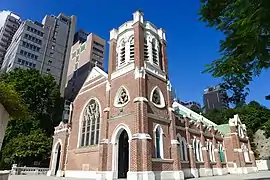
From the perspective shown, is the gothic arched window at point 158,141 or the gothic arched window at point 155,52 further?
the gothic arched window at point 155,52

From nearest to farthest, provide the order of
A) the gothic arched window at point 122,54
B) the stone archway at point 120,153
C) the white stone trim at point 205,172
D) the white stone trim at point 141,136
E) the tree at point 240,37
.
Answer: the tree at point 240,37
the white stone trim at point 141,136
the stone archway at point 120,153
the gothic arched window at point 122,54
the white stone trim at point 205,172

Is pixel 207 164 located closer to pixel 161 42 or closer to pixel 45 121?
pixel 161 42

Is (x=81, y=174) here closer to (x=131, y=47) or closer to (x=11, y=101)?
(x=131, y=47)

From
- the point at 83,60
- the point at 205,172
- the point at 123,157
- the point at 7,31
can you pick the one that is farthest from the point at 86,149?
the point at 7,31

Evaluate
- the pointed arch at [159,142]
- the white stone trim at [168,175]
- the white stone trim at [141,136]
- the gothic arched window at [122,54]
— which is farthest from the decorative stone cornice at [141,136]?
the gothic arched window at [122,54]

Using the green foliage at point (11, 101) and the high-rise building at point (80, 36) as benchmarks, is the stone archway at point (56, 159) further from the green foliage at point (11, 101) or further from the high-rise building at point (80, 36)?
the high-rise building at point (80, 36)

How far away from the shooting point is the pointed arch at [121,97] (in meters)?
15.9

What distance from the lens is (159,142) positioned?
1474 cm

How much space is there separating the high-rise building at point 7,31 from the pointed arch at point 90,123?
63.9 metres

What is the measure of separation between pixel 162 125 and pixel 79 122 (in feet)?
29.3

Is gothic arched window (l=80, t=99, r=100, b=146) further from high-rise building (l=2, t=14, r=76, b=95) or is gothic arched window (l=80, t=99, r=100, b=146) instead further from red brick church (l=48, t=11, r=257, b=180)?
high-rise building (l=2, t=14, r=76, b=95)

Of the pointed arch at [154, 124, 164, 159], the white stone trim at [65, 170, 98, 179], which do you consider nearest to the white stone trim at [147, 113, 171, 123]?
the pointed arch at [154, 124, 164, 159]

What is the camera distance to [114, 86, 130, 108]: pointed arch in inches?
624

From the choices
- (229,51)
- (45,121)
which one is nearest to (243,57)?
(229,51)
